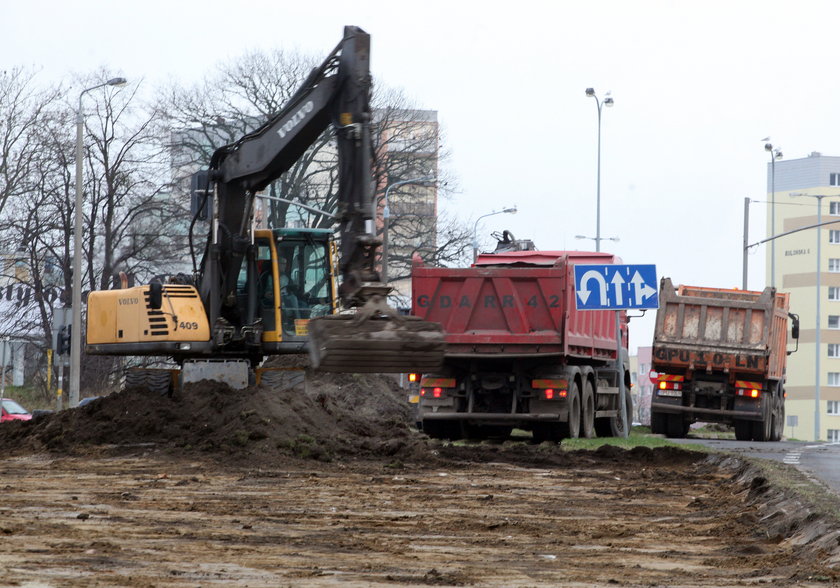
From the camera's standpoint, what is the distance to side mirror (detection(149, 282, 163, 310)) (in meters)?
20.3

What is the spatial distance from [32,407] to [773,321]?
26.0m

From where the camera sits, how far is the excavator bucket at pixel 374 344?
13375mm

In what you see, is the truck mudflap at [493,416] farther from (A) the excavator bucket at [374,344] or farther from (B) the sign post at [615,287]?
(A) the excavator bucket at [374,344]

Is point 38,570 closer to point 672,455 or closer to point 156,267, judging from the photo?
point 672,455

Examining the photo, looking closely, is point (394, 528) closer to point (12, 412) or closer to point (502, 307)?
point (502, 307)

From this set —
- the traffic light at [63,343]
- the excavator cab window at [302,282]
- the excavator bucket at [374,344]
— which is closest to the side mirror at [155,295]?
the excavator cab window at [302,282]

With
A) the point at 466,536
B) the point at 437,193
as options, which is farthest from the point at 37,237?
the point at 466,536

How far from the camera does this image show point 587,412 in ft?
85.8

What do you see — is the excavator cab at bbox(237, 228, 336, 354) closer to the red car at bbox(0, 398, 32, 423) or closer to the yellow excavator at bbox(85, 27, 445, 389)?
the yellow excavator at bbox(85, 27, 445, 389)

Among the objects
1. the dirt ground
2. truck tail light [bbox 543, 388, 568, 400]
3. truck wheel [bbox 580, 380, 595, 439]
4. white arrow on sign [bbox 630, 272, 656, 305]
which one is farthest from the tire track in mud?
truck wheel [bbox 580, 380, 595, 439]

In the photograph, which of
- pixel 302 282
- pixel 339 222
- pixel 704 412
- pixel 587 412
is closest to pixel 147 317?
pixel 302 282

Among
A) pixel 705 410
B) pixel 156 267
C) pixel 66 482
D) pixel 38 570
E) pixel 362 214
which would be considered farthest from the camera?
pixel 156 267

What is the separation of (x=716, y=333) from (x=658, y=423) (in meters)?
2.65

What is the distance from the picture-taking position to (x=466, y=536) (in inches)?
420
